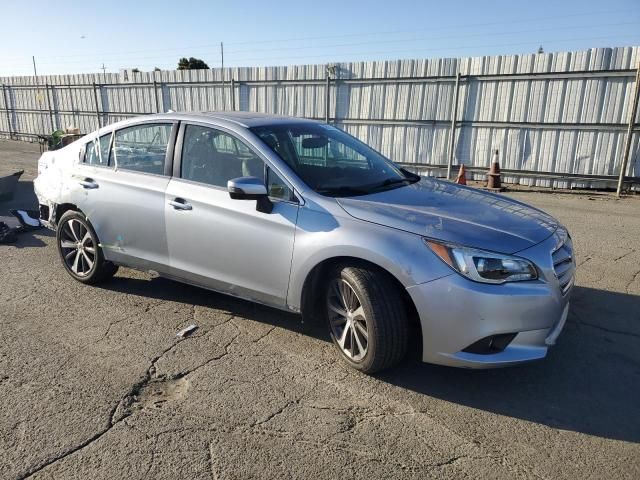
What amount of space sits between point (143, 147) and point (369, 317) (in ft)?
8.91

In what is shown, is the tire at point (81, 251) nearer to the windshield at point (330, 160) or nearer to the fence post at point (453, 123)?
the windshield at point (330, 160)

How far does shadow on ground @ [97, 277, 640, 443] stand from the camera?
2.94 m

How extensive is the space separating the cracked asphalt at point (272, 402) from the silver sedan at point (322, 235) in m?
0.32

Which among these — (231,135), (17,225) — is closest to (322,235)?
(231,135)

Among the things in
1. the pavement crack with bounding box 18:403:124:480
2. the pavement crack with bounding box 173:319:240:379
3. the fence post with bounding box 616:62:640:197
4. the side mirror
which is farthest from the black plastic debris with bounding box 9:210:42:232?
the fence post with bounding box 616:62:640:197

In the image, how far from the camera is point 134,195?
4.35 m

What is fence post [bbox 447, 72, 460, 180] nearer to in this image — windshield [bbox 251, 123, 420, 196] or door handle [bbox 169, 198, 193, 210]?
windshield [bbox 251, 123, 420, 196]

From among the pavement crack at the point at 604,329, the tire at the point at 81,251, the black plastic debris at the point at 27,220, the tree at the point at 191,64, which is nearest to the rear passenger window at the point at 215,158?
the tire at the point at 81,251

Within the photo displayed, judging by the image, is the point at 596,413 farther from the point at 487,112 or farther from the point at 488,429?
the point at 487,112

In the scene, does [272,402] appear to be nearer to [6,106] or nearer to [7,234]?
[7,234]

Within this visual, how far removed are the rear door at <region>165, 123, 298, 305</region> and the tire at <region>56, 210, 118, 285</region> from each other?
1.08m

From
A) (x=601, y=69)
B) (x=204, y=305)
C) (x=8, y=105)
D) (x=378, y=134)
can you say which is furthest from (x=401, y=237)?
(x=8, y=105)

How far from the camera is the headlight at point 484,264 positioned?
2.93 metres

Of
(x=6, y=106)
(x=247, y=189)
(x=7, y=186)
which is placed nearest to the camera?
(x=247, y=189)
